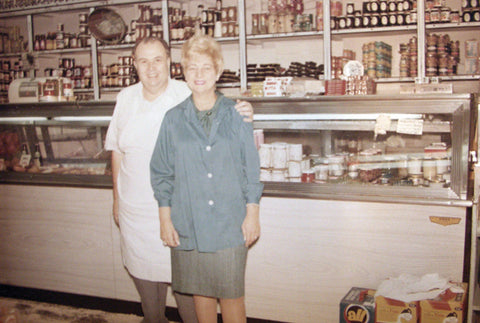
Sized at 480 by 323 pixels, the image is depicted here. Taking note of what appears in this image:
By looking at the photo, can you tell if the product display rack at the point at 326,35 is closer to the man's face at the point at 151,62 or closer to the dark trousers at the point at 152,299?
the man's face at the point at 151,62

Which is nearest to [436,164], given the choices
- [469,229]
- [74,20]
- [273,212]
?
[469,229]

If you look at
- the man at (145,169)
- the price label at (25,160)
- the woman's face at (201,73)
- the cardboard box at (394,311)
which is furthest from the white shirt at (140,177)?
the price label at (25,160)

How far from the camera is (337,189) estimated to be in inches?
113

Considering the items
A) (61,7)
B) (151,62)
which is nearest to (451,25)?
(151,62)

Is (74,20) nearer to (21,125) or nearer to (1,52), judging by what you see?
(1,52)

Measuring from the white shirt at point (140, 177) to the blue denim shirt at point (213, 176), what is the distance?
0.32 meters

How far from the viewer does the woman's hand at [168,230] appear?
234 centimetres

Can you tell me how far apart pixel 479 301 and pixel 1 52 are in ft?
24.4

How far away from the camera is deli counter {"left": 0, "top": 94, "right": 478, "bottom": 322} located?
2.67 m

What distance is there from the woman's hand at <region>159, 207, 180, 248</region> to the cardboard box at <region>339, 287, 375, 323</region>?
94 centimetres

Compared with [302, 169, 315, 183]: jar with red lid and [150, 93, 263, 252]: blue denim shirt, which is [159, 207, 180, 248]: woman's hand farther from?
[302, 169, 315, 183]: jar with red lid

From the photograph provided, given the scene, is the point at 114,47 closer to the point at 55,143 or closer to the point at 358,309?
the point at 55,143

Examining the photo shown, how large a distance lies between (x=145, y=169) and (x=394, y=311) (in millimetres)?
1421

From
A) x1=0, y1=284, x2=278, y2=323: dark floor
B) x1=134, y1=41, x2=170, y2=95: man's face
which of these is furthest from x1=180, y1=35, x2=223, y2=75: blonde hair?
x1=0, y1=284, x2=278, y2=323: dark floor
